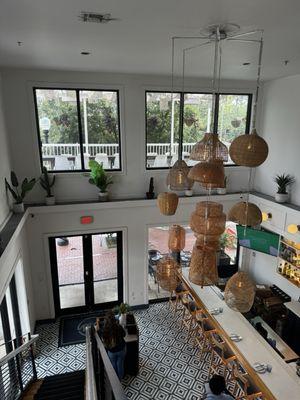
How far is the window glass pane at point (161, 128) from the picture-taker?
7.70 m

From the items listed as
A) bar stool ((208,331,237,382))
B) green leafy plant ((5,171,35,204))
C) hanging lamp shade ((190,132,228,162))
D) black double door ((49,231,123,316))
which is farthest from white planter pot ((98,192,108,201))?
hanging lamp shade ((190,132,228,162))

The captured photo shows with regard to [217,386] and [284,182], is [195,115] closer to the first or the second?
[284,182]

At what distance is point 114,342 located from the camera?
572cm

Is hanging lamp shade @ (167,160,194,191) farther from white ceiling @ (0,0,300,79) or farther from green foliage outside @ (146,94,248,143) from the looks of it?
green foliage outside @ (146,94,248,143)

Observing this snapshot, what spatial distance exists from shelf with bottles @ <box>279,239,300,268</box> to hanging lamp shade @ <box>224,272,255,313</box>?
4439 millimetres

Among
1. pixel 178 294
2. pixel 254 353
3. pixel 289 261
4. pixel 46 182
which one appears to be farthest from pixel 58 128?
pixel 289 261

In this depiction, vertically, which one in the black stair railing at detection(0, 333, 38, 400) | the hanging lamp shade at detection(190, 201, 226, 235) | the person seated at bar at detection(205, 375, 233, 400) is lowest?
the person seated at bar at detection(205, 375, 233, 400)

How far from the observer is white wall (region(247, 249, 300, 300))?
7676mm

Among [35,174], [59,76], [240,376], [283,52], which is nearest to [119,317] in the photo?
[240,376]

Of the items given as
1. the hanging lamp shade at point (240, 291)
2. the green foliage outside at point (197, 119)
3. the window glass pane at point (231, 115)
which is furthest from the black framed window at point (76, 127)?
the hanging lamp shade at point (240, 291)

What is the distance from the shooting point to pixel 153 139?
7.89m

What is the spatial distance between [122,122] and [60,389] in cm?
581

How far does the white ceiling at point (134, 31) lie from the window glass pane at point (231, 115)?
204 centimetres

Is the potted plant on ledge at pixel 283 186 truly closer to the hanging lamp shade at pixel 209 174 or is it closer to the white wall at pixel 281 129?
the white wall at pixel 281 129
